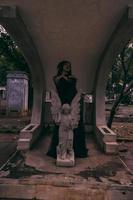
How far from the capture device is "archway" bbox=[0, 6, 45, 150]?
930 centimetres

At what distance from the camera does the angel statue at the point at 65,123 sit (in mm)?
8484

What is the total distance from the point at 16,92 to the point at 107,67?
1078 cm

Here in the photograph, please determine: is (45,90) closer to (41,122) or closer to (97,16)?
(41,122)

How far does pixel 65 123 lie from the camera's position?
8.66 meters

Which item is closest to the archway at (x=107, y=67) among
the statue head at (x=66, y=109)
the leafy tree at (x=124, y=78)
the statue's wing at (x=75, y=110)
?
the statue's wing at (x=75, y=110)

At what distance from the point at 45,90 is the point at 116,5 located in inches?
217

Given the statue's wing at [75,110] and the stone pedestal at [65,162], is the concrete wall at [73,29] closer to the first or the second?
the statue's wing at [75,110]

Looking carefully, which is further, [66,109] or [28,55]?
[28,55]

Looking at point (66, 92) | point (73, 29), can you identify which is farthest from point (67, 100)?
point (73, 29)

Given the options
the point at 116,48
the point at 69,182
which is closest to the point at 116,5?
the point at 116,48

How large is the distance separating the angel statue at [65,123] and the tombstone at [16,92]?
42.2 ft

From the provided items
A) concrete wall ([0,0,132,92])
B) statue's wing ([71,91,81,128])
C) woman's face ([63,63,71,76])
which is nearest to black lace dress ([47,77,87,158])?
woman's face ([63,63,71,76])

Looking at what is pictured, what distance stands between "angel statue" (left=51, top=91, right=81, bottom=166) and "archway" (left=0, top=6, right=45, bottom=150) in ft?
5.83

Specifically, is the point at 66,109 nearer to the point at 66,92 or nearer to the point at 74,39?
the point at 66,92
